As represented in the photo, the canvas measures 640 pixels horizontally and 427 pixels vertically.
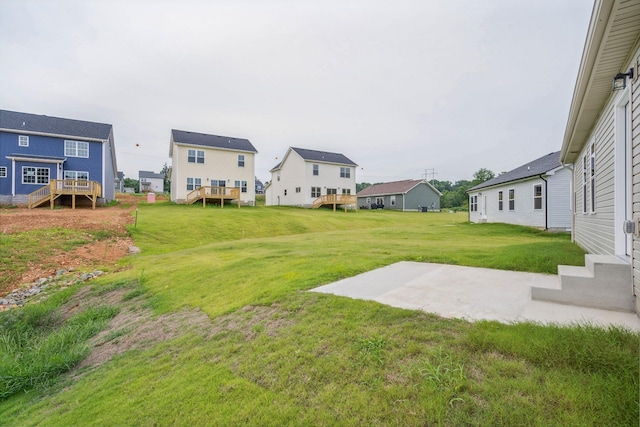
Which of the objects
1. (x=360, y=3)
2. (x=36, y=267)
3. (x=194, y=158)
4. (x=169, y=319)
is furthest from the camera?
(x=194, y=158)

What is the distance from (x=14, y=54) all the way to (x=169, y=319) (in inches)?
665

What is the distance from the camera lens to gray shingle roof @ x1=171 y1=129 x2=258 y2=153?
27.5 meters

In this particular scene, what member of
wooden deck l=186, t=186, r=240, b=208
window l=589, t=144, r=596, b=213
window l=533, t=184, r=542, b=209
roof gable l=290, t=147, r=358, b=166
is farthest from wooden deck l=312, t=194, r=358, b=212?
window l=589, t=144, r=596, b=213

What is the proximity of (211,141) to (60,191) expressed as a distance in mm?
12545

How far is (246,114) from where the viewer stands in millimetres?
29969

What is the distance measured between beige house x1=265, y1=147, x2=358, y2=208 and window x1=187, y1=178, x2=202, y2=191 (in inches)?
407

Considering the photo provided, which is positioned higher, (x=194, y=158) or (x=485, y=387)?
(x=194, y=158)

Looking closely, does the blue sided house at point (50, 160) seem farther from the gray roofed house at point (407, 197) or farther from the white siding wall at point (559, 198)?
the gray roofed house at point (407, 197)

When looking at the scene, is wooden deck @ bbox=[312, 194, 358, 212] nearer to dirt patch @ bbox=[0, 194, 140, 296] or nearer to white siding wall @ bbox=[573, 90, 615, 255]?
dirt patch @ bbox=[0, 194, 140, 296]

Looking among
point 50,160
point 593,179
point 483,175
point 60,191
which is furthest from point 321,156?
point 483,175

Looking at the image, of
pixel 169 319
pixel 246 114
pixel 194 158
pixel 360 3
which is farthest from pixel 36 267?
pixel 246 114

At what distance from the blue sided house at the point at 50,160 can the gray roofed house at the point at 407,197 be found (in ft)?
111

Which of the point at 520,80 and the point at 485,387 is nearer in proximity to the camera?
the point at 485,387

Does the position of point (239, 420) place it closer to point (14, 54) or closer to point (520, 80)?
point (520, 80)
